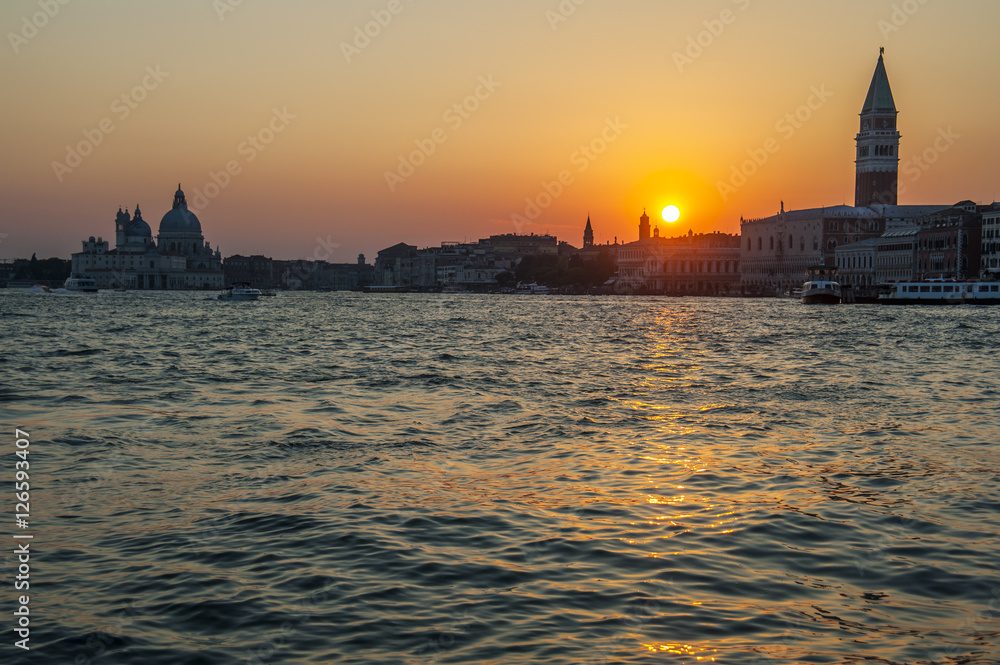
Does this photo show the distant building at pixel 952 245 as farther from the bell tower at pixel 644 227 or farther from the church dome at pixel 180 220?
the church dome at pixel 180 220

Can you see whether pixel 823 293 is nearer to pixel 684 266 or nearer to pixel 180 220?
pixel 684 266

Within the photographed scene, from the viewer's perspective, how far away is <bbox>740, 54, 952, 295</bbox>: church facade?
385ft

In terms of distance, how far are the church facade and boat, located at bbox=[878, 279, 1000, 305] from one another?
132 feet

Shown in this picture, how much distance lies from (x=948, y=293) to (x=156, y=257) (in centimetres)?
13593

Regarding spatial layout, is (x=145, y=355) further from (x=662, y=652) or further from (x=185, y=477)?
(x=662, y=652)

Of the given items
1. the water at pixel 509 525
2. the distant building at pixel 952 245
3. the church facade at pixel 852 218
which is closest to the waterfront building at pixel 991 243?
the distant building at pixel 952 245

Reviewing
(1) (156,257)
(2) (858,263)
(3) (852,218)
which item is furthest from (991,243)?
(1) (156,257)

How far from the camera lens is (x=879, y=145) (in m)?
126

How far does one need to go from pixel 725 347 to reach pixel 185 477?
21.2m

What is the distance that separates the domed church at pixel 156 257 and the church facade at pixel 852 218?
98.7m

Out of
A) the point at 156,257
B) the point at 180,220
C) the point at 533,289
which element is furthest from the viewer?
the point at 180,220

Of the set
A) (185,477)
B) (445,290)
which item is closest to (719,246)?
(445,290)

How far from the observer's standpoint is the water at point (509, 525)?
4848 millimetres

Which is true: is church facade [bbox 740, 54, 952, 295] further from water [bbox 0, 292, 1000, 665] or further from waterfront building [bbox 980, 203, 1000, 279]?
water [bbox 0, 292, 1000, 665]
